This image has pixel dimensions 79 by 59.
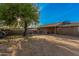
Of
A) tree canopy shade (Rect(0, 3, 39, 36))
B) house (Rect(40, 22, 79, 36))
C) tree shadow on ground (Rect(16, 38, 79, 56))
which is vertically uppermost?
tree canopy shade (Rect(0, 3, 39, 36))

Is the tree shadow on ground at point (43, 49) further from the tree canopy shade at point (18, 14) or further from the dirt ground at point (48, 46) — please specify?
the tree canopy shade at point (18, 14)

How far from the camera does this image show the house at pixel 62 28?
5621 millimetres

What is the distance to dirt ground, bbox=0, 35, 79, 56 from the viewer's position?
557cm

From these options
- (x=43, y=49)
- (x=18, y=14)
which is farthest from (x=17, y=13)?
(x=43, y=49)

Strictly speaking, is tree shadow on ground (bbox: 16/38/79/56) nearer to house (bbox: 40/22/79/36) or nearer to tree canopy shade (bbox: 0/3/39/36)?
house (bbox: 40/22/79/36)

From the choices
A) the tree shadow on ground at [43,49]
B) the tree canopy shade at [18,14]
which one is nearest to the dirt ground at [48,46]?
the tree shadow on ground at [43,49]

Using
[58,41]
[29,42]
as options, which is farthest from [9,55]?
[58,41]

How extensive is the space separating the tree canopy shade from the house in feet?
0.59

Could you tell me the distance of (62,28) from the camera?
5652mm

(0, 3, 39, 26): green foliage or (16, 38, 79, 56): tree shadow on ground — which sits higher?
(0, 3, 39, 26): green foliage

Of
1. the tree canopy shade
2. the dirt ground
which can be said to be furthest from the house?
the tree canopy shade

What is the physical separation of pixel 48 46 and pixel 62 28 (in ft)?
0.99

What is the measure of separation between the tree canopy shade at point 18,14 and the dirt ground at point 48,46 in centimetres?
24

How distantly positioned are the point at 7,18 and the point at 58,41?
73 centimetres
